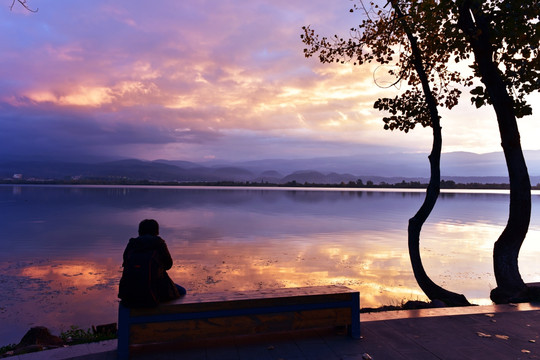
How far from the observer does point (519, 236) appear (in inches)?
374

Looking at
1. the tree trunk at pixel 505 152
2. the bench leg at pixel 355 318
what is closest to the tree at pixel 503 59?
the tree trunk at pixel 505 152

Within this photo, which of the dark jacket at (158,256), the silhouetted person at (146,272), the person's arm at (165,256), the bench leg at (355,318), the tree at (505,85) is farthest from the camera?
the tree at (505,85)

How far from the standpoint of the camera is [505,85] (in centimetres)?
1012

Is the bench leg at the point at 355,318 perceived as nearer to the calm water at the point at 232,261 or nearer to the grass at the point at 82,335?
the grass at the point at 82,335

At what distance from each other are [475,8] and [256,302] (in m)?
8.13

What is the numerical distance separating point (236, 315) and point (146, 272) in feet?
4.00

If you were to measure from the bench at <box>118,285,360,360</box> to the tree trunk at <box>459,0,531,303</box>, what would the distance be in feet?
17.8

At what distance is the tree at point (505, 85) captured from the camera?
920 cm

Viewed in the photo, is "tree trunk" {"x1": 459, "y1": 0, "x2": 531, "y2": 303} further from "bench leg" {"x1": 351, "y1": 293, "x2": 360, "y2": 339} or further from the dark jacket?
the dark jacket

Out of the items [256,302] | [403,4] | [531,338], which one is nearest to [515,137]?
[403,4]

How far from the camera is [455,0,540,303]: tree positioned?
A: 920 cm

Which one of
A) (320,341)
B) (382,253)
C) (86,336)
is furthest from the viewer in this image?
(382,253)

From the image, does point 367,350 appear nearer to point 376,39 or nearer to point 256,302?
point 256,302

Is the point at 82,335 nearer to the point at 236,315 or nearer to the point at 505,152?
the point at 236,315
